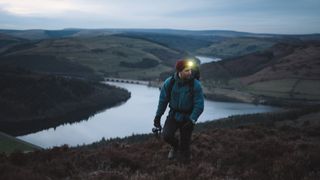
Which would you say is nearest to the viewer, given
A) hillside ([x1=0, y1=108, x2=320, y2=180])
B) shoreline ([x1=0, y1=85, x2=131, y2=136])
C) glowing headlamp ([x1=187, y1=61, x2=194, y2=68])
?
hillside ([x1=0, y1=108, x2=320, y2=180])

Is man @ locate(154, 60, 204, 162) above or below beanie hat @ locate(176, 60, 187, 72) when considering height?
below

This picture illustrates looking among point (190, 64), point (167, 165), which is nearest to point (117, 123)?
point (167, 165)

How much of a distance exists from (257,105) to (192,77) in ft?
504

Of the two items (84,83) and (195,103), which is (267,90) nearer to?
(84,83)

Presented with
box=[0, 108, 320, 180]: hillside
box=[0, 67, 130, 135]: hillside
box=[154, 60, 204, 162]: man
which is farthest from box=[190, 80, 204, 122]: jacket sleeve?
box=[0, 67, 130, 135]: hillside

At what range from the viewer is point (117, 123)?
11831 cm

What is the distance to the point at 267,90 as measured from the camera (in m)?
182

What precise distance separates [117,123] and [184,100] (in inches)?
4229

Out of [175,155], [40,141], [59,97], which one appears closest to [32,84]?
[59,97]

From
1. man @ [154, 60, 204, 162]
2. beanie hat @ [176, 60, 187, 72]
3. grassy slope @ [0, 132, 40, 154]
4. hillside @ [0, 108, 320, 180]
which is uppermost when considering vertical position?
beanie hat @ [176, 60, 187, 72]

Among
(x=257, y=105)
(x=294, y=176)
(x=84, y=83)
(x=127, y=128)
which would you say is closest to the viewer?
(x=294, y=176)

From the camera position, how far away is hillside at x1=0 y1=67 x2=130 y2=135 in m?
139

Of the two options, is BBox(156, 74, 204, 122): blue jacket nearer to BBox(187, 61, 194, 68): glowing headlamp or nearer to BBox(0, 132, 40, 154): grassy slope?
BBox(187, 61, 194, 68): glowing headlamp

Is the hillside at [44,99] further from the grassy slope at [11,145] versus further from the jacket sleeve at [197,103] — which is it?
the jacket sleeve at [197,103]
